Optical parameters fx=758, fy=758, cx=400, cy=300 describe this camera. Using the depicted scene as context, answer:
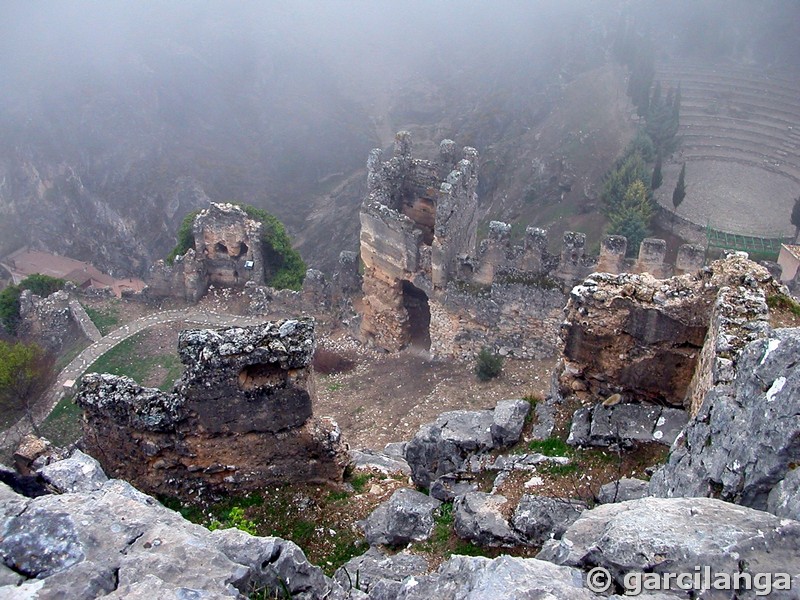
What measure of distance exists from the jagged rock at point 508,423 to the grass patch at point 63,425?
15352 mm

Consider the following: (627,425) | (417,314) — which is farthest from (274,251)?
(627,425)

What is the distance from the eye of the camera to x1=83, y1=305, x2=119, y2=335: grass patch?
29.7 m

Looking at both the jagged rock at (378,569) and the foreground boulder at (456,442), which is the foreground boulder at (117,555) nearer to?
the jagged rock at (378,569)

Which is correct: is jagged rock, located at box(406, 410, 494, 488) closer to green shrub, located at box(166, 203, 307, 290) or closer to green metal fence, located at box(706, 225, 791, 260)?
green shrub, located at box(166, 203, 307, 290)

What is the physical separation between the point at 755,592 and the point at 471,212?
68.4 ft

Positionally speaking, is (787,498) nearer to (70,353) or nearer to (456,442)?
(456,442)

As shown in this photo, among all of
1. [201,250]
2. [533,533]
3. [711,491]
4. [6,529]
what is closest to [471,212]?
[201,250]

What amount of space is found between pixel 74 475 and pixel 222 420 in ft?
9.11

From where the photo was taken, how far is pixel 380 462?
16172mm

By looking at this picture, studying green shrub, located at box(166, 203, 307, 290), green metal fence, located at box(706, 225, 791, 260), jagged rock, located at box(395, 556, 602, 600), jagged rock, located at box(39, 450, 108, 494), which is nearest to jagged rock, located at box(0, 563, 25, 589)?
jagged rock, located at box(395, 556, 602, 600)

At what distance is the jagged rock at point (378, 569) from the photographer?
33.0ft

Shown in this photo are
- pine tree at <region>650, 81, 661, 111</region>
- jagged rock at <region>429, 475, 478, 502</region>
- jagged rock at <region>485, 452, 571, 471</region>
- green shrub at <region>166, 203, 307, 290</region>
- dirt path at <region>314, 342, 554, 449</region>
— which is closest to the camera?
jagged rock at <region>485, 452, 571, 471</region>

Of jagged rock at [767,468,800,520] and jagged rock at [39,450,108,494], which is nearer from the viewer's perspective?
jagged rock at [767,468,800,520]

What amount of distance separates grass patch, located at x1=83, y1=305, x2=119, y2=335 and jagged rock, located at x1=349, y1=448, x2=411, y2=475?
16175 mm
